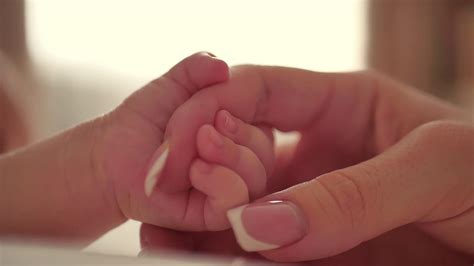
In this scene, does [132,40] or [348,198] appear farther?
[132,40]

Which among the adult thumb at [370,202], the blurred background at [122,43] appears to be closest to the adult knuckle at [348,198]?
the adult thumb at [370,202]

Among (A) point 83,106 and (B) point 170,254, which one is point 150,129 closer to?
(B) point 170,254

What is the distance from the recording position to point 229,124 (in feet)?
1.54

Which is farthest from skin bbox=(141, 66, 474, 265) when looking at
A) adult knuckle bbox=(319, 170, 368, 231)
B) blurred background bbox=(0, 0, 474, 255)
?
blurred background bbox=(0, 0, 474, 255)

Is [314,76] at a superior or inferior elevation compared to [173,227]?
superior

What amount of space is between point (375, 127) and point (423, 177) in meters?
0.19

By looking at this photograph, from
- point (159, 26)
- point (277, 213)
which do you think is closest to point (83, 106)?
point (159, 26)

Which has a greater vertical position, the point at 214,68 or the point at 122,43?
the point at 214,68

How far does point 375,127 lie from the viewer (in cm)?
62

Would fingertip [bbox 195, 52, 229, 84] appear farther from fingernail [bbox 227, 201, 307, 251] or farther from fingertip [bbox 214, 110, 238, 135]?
fingernail [bbox 227, 201, 307, 251]

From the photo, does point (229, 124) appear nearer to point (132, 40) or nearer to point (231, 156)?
point (231, 156)

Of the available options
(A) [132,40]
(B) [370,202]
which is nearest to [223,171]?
(B) [370,202]

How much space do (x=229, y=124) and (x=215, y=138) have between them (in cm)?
3

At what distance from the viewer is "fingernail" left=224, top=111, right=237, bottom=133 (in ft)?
1.53
